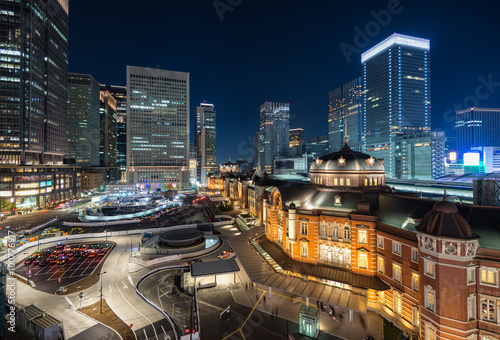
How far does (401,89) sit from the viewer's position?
16500cm

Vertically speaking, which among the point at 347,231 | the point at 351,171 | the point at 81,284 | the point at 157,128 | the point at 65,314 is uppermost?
the point at 157,128

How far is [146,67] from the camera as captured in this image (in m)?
178

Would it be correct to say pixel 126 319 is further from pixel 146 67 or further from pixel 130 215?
pixel 146 67

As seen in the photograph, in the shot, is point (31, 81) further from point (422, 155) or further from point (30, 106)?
point (422, 155)

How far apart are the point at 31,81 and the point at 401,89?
211027mm

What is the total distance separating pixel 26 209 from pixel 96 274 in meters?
85.3

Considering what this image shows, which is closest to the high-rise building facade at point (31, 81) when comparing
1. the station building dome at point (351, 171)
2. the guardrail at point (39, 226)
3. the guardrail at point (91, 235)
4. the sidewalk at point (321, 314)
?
the guardrail at point (39, 226)

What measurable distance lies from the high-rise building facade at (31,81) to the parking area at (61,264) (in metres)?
85.2

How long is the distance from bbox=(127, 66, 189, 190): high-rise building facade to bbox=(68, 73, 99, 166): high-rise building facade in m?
39.4

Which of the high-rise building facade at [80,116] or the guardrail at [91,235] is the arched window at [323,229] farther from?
the high-rise building facade at [80,116]

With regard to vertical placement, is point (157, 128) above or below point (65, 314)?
above

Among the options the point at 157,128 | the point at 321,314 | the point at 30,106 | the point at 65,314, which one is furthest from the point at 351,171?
the point at 157,128

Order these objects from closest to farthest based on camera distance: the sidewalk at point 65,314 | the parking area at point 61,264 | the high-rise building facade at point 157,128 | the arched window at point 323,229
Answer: the sidewalk at point 65,314, the arched window at point 323,229, the parking area at point 61,264, the high-rise building facade at point 157,128

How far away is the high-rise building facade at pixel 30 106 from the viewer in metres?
103
